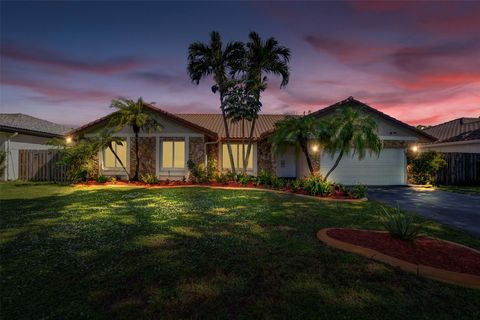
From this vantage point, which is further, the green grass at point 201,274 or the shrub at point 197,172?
the shrub at point 197,172

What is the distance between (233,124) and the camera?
23.5 metres

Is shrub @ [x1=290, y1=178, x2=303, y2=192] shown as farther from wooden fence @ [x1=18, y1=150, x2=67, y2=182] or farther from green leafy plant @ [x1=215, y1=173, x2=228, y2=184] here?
wooden fence @ [x1=18, y1=150, x2=67, y2=182]

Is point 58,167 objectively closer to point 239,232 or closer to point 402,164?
point 239,232

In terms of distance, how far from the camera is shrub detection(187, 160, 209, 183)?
16.6 metres

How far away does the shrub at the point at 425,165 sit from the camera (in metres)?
17.1

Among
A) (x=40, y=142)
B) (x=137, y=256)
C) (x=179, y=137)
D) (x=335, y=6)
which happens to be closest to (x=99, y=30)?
(x=179, y=137)

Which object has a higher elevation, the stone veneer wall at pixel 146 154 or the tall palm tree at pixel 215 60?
the tall palm tree at pixel 215 60

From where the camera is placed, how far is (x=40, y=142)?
72.0 ft

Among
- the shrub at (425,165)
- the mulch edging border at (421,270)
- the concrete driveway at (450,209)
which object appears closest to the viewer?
the mulch edging border at (421,270)

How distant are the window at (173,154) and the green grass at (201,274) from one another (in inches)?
Answer: 409

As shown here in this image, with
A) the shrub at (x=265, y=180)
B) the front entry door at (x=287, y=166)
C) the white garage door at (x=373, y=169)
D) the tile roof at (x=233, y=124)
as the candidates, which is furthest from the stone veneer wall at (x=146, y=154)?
the white garage door at (x=373, y=169)

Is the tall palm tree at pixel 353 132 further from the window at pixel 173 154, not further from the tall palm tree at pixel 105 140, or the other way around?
the tall palm tree at pixel 105 140

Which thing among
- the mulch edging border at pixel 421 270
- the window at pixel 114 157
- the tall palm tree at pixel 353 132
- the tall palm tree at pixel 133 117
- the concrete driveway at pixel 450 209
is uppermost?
the tall palm tree at pixel 133 117

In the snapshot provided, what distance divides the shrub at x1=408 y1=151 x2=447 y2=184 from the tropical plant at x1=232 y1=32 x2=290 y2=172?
10.3 m
